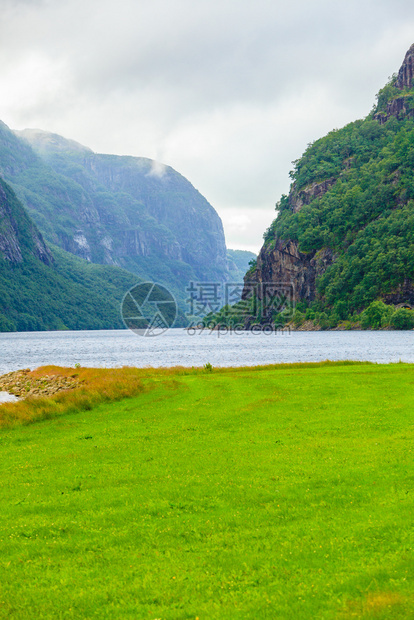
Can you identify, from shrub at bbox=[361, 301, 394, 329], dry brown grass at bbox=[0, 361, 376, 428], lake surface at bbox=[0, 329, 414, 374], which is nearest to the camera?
dry brown grass at bbox=[0, 361, 376, 428]

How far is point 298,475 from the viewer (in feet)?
48.8

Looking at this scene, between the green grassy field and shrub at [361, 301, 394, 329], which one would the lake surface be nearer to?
shrub at [361, 301, 394, 329]

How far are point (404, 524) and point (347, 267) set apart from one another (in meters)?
189

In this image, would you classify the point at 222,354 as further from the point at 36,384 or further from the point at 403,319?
the point at 403,319

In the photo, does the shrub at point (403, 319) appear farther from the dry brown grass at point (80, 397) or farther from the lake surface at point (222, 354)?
the dry brown grass at point (80, 397)

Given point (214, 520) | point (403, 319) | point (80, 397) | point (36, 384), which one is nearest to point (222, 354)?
point (36, 384)

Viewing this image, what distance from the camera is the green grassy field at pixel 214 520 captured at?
8695mm

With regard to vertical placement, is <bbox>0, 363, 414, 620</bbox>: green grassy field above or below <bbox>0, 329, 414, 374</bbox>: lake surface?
above

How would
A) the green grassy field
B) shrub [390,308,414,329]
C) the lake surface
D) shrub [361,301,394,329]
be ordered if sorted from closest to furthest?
the green grassy field, the lake surface, shrub [390,308,414,329], shrub [361,301,394,329]

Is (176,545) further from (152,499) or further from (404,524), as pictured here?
(404,524)

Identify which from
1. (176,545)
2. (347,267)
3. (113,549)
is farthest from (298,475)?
(347,267)

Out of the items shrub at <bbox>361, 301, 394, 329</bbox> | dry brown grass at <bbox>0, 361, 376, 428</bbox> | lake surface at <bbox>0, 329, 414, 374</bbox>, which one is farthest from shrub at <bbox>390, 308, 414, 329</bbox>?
dry brown grass at <bbox>0, 361, 376, 428</bbox>

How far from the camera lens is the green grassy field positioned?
8.70 meters

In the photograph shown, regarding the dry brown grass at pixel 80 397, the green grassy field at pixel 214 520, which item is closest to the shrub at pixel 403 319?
the dry brown grass at pixel 80 397
